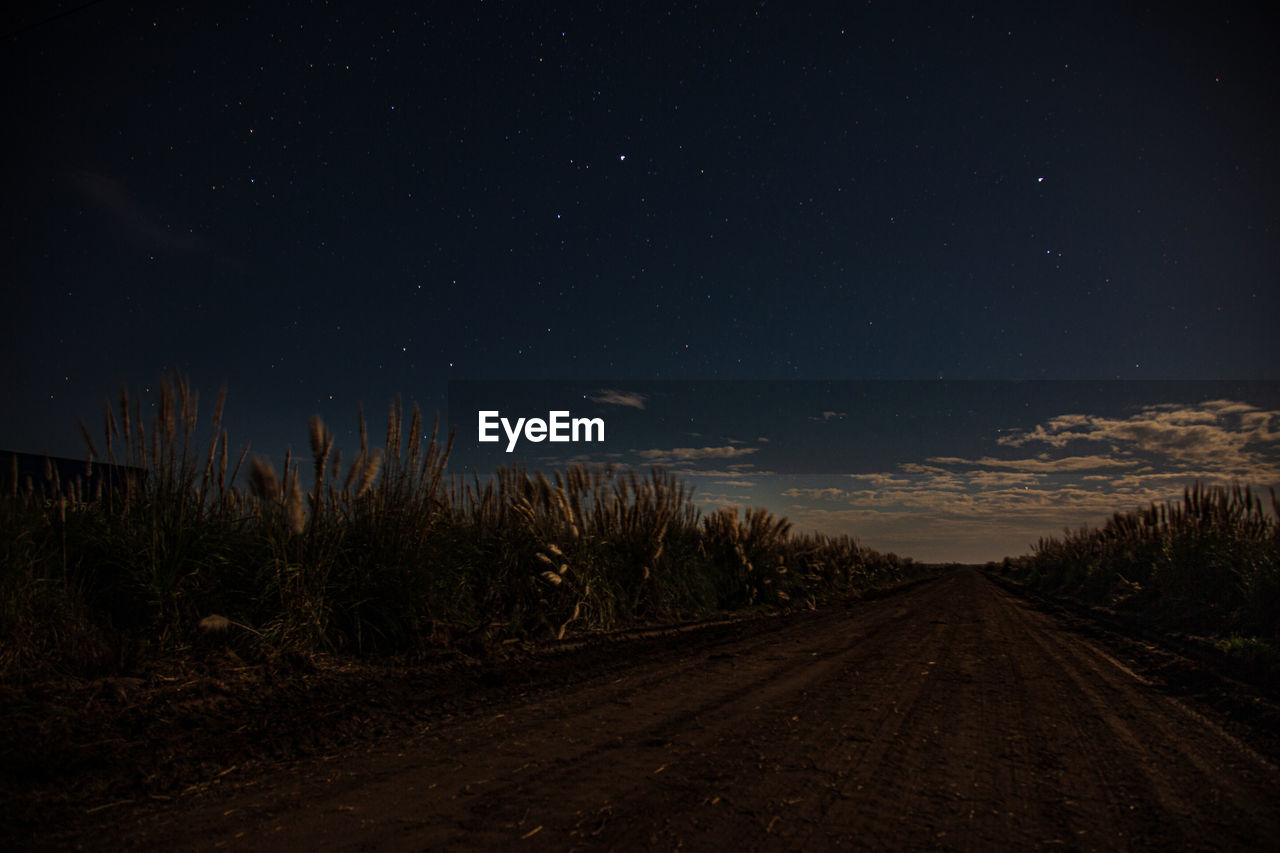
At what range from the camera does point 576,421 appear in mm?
10297

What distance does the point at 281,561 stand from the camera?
4758mm

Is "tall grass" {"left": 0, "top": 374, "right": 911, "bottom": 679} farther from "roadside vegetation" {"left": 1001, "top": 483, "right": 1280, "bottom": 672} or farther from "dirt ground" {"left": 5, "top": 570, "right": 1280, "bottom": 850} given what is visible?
"roadside vegetation" {"left": 1001, "top": 483, "right": 1280, "bottom": 672}

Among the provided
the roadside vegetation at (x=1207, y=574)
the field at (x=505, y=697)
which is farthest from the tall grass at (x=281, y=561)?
the roadside vegetation at (x=1207, y=574)

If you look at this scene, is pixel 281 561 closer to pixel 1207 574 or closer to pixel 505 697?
pixel 505 697

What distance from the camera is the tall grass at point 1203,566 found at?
8.04m

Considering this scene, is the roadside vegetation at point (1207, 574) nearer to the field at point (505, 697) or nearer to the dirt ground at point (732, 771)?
the field at point (505, 697)

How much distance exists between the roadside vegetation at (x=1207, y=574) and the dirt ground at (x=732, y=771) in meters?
3.55

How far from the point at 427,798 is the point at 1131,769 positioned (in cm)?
333

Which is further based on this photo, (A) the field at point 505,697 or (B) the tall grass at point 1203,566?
(B) the tall grass at point 1203,566

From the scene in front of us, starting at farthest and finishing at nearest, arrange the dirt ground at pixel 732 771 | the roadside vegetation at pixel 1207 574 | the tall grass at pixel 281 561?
the roadside vegetation at pixel 1207 574 → the tall grass at pixel 281 561 → the dirt ground at pixel 732 771

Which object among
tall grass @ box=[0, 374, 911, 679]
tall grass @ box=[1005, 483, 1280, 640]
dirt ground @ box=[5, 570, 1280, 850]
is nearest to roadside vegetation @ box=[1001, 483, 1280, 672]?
tall grass @ box=[1005, 483, 1280, 640]

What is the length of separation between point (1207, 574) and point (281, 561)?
13.4 m

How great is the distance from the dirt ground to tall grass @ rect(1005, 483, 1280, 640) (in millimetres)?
4267

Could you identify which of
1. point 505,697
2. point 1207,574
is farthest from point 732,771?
point 1207,574
